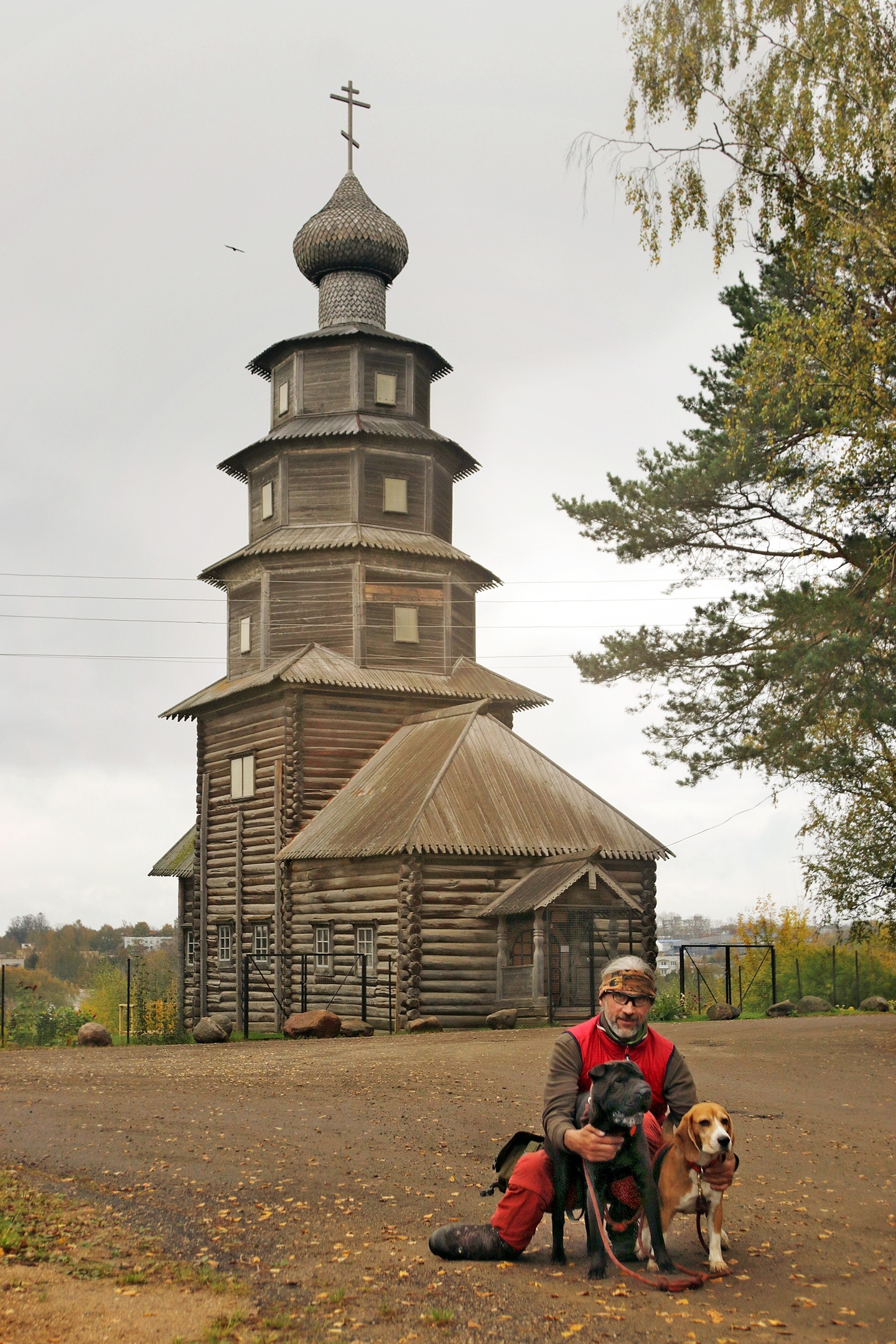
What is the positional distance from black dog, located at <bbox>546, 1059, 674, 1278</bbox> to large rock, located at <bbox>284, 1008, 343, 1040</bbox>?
18746mm

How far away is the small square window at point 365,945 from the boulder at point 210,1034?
4463 millimetres

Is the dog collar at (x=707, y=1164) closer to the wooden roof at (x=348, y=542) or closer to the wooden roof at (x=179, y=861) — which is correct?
the wooden roof at (x=348, y=542)

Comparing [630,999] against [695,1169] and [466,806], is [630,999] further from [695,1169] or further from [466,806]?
[466,806]

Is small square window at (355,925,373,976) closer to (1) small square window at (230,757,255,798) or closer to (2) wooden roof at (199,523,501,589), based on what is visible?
(1) small square window at (230,757,255,798)

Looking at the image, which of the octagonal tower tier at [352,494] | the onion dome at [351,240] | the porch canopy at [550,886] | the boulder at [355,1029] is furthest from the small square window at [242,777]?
the onion dome at [351,240]

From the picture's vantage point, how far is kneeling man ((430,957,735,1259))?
6938 millimetres

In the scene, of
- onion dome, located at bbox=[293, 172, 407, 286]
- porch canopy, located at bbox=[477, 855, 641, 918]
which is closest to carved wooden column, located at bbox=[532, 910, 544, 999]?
porch canopy, located at bbox=[477, 855, 641, 918]

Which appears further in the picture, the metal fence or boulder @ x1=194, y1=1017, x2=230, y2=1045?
the metal fence

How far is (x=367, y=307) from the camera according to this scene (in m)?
37.9

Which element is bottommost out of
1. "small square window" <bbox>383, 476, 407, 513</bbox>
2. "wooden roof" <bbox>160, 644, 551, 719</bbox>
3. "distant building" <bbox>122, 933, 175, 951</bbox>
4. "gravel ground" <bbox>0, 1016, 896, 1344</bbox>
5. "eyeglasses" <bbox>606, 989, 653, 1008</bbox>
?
"distant building" <bbox>122, 933, 175, 951</bbox>

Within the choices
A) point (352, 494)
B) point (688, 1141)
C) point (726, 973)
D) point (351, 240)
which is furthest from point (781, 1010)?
point (688, 1141)

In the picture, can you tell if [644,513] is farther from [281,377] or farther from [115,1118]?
[281,377]

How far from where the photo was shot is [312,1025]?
82.1 feet

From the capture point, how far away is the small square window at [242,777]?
34531mm
